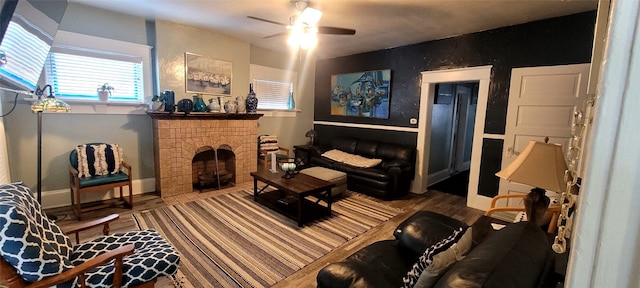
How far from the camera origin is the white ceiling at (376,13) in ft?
9.68

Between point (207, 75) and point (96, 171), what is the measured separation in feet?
6.68

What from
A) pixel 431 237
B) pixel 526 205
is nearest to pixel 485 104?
pixel 526 205

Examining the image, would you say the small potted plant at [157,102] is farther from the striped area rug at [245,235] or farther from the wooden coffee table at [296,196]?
→ the wooden coffee table at [296,196]

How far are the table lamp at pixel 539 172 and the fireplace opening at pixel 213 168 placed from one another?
397 cm

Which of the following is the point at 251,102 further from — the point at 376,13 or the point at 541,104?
the point at 541,104

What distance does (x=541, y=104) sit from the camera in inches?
131

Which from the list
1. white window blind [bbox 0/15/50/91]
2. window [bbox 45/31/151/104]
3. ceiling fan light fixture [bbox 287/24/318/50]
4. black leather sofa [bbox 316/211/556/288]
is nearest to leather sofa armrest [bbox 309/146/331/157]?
ceiling fan light fixture [bbox 287/24/318/50]

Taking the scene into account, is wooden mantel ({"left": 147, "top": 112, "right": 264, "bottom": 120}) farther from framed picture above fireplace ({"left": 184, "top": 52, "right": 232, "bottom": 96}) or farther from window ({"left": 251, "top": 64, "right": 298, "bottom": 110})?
window ({"left": 251, "top": 64, "right": 298, "bottom": 110})

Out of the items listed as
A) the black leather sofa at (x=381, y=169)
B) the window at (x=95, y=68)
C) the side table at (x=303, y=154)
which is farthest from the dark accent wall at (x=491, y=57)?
the window at (x=95, y=68)

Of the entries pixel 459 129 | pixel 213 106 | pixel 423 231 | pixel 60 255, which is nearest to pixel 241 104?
pixel 213 106

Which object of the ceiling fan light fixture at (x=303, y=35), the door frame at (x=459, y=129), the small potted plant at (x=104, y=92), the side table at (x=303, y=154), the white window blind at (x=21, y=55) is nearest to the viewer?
the white window blind at (x=21, y=55)

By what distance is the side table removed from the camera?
5637mm

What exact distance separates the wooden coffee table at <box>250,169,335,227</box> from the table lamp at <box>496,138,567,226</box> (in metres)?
1.95

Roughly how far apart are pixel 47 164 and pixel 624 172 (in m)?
4.88
